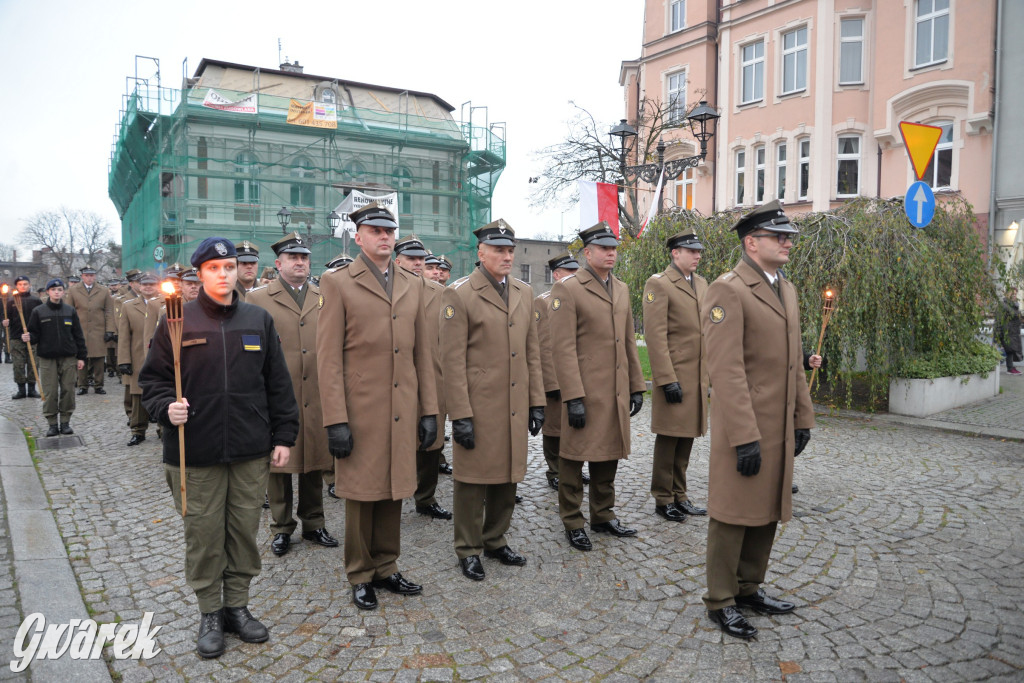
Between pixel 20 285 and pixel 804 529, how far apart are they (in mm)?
13679

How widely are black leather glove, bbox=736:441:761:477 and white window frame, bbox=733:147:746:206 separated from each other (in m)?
24.8

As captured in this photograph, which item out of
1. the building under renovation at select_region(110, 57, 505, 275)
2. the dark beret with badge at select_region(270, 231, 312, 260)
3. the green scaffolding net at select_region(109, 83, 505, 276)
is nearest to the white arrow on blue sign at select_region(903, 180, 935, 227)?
the dark beret with badge at select_region(270, 231, 312, 260)

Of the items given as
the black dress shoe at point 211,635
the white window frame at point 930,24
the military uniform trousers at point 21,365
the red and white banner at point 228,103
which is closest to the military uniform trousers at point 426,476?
the black dress shoe at point 211,635

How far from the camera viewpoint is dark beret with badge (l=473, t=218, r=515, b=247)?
4801mm

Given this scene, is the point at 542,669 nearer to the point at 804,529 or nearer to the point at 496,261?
the point at 496,261

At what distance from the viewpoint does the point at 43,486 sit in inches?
271

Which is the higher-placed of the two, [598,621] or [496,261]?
[496,261]

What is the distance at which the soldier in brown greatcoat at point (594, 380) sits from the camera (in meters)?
5.27

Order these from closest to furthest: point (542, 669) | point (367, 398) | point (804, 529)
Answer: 1. point (542, 669)
2. point (367, 398)
3. point (804, 529)

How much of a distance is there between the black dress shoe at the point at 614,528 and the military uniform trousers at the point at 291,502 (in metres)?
2.13

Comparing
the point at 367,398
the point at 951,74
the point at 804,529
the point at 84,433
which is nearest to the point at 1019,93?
the point at 951,74

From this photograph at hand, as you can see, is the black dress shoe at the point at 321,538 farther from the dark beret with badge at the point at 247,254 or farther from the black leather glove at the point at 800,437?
the black leather glove at the point at 800,437

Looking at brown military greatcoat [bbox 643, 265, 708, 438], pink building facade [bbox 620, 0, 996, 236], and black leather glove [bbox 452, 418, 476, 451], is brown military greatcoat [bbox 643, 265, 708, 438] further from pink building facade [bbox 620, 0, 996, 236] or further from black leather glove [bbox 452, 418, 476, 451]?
pink building facade [bbox 620, 0, 996, 236]

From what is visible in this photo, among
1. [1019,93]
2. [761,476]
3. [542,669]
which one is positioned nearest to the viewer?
[542,669]
